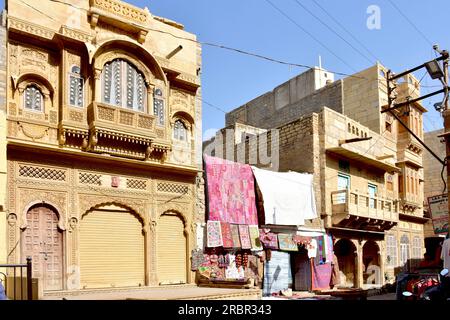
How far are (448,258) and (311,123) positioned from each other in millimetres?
9983

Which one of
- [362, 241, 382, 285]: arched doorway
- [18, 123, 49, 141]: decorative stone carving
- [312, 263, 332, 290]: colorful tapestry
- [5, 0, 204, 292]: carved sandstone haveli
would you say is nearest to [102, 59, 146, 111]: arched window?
[5, 0, 204, 292]: carved sandstone haveli

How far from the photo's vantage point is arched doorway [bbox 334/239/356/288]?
24.1 metres

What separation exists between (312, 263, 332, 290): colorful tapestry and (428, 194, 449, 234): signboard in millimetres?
4808

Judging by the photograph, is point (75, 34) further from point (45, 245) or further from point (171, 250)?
point (171, 250)

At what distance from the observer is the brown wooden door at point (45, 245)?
12.7m

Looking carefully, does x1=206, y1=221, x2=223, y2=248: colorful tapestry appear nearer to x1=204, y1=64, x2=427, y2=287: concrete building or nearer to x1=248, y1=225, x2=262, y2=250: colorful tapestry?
x1=248, y1=225, x2=262, y2=250: colorful tapestry

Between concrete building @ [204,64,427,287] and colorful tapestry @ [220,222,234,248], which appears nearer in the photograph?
colorful tapestry @ [220,222,234,248]

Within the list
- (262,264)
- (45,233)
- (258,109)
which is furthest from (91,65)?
(258,109)

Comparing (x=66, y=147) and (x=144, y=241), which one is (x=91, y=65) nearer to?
(x=66, y=147)

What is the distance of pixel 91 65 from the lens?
14.1m

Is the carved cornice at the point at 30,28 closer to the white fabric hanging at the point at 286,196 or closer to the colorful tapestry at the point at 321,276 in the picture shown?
the white fabric hanging at the point at 286,196
